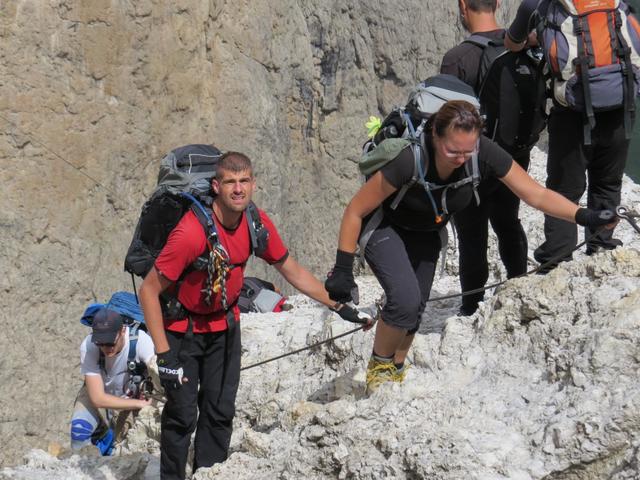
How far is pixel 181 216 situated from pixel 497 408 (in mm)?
1701

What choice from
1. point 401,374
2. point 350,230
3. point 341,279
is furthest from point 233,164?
point 401,374

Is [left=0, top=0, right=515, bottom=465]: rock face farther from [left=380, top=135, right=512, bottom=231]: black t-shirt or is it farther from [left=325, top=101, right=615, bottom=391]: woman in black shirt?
[left=380, top=135, right=512, bottom=231]: black t-shirt

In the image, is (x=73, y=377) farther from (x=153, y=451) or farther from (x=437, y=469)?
(x=437, y=469)

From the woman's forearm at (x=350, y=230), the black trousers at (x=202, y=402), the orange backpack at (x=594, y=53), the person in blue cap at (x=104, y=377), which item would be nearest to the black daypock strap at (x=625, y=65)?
the orange backpack at (x=594, y=53)

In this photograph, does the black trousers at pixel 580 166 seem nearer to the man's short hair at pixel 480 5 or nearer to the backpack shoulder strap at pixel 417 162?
the man's short hair at pixel 480 5

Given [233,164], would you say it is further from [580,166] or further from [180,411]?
[580,166]

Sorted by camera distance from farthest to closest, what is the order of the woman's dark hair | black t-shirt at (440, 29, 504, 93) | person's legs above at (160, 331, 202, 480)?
black t-shirt at (440, 29, 504, 93) → person's legs above at (160, 331, 202, 480) → the woman's dark hair

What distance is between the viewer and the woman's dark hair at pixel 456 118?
13.9 ft

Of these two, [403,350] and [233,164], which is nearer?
[233,164]

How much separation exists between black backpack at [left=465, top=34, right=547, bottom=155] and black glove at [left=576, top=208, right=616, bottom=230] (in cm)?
116

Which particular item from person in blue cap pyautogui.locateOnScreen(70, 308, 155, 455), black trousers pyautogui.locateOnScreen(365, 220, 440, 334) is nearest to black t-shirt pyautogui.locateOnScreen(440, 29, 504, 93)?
black trousers pyautogui.locateOnScreen(365, 220, 440, 334)

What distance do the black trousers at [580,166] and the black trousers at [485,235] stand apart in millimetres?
412

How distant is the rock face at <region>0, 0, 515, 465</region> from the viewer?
8422mm

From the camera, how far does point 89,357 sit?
6215 mm
